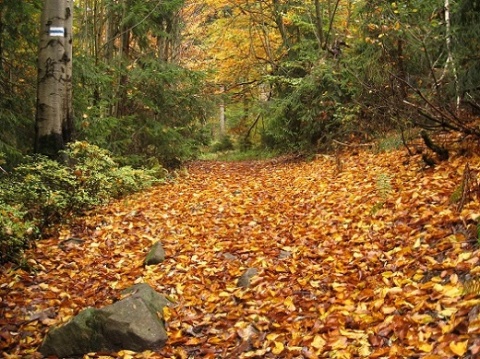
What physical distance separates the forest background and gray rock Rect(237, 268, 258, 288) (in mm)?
2878

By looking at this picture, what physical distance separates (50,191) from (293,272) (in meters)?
3.87

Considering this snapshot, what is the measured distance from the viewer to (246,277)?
16.6ft

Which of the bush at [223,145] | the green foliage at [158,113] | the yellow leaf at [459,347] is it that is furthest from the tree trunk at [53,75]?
the bush at [223,145]

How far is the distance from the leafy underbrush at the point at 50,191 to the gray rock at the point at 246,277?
2.82 meters

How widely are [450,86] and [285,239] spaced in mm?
4283

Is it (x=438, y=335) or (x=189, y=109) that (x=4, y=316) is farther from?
(x=189, y=109)

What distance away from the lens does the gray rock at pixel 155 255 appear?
575 centimetres

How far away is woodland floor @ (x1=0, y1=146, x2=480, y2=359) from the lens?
11.7 feet

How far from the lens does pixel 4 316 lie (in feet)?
14.9

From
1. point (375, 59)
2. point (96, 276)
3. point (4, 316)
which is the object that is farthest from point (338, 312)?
point (375, 59)

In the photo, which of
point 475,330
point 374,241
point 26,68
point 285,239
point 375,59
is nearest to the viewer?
point 475,330

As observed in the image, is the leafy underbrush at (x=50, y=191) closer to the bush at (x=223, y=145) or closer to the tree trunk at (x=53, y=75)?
the tree trunk at (x=53, y=75)

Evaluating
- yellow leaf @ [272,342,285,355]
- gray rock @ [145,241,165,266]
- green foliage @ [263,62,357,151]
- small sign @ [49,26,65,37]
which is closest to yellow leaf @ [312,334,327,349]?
yellow leaf @ [272,342,285,355]

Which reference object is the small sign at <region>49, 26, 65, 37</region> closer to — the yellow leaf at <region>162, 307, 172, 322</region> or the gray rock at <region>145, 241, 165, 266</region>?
the gray rock at <region>145, 241, 165, 266</region>
